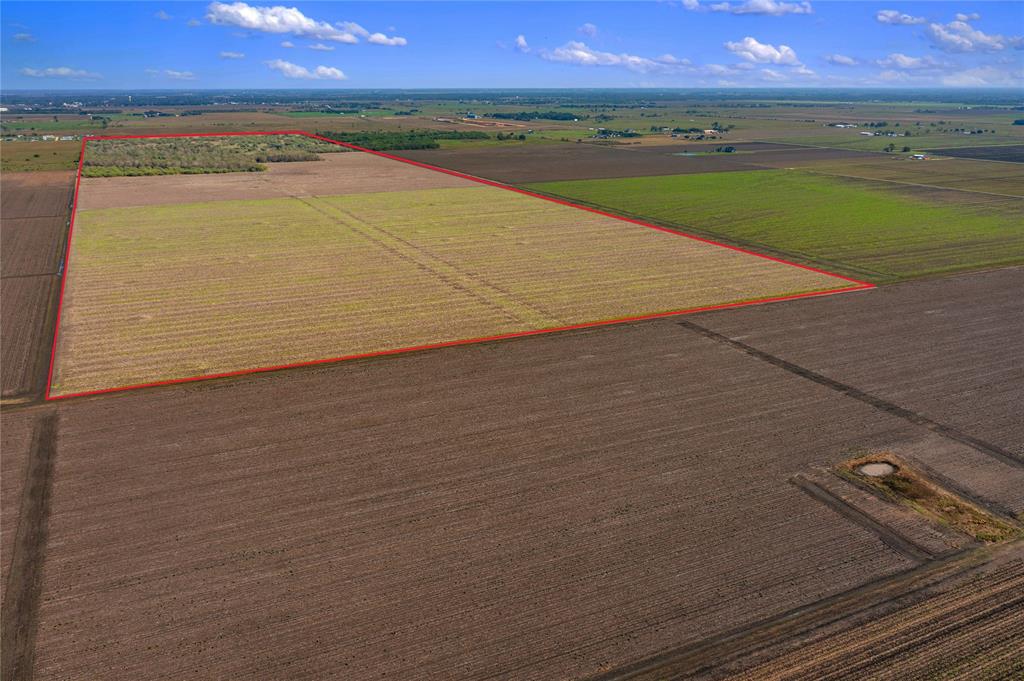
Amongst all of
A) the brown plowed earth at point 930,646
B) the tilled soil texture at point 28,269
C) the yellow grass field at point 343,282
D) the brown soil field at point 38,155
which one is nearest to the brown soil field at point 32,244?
the tilled soil texture at point 28,269

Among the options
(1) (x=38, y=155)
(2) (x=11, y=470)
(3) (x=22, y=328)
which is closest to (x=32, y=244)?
(3) (x=22, y=328)

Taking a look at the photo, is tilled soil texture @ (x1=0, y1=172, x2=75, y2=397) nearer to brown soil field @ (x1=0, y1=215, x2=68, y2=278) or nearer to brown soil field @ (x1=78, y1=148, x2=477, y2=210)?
brown soil field @ (x1=0, y1=215, x2=68, y2=278)

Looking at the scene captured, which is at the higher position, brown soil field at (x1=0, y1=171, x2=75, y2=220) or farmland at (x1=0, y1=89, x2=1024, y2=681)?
brown soil field at (x1=0, y1=171, x2=75, y2=220)

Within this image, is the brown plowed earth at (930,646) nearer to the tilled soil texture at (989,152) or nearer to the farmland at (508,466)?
the farmland at (508,466)

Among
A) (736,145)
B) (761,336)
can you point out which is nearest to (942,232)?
(761,336)

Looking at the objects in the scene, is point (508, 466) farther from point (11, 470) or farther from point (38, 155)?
point (38, 155)

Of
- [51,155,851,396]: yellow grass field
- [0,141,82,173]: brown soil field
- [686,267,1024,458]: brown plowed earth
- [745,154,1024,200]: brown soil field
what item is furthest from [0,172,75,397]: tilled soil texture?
[745,154,1024,200]: brown soil field
